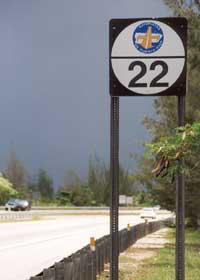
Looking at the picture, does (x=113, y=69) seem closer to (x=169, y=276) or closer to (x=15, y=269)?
(x=169, y=276)

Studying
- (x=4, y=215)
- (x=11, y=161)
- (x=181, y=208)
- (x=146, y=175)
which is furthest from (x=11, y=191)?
(x=181, y=208)

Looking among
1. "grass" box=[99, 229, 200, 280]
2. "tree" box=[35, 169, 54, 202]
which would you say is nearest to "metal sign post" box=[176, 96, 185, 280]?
"grass" box=[99, 229, 200, 280]

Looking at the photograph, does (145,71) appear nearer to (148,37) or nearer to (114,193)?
(148,37)

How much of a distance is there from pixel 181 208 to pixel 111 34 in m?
1.82

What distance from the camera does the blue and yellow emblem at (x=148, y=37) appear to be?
7184 mm

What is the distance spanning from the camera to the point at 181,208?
724 centimetres

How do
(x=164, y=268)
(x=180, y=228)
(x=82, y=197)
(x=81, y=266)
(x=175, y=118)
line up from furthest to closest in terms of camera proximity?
(x=82, y=197)
(x=175, y=118)
(x=164, y=268)
(x=81, y=266)
(x=180, y=228)

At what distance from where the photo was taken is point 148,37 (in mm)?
7184

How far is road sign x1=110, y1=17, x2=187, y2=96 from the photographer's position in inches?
283

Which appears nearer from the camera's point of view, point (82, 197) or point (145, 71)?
point (145, 71)

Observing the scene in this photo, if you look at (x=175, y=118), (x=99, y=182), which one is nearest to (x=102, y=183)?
(x=99, y=182)

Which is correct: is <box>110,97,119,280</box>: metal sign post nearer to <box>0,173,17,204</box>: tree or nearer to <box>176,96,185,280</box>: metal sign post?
<box>176,96,185,280</box>: metal sign post

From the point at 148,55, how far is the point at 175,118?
2178 centimetres

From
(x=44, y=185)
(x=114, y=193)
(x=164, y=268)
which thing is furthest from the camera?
(x=44, y=185)
